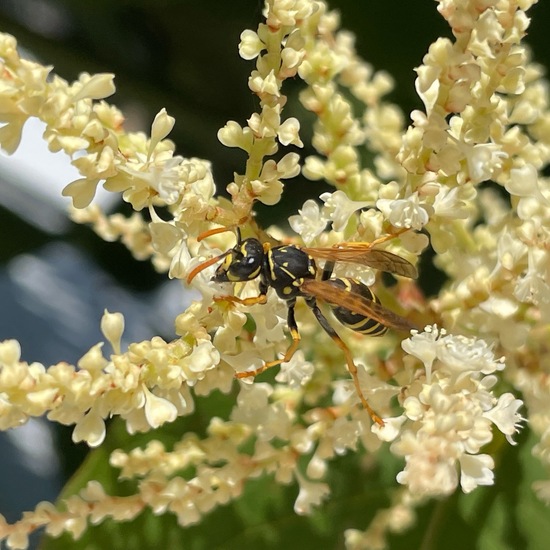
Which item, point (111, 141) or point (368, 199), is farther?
point (368, 199)

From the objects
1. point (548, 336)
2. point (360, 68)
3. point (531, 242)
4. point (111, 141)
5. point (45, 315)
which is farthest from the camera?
point (45, 315)

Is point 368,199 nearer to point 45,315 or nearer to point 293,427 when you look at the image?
point 293,427

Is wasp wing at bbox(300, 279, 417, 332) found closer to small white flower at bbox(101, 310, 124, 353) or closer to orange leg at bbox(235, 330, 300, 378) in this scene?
orange leg at bbox(235, 330, 300, 378)

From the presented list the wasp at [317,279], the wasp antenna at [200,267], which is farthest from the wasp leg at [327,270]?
the wasp antenna at [200,267]

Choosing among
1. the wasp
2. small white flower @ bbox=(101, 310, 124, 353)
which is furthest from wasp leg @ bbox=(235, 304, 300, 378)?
small white flower @ bbox=(101, 310, 124, 353)

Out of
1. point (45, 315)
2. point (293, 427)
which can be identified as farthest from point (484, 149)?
point (45, 315)

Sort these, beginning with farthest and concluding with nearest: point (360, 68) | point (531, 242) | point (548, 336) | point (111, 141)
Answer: point (360, 68) < point (548, 336) < point (531, 242) < point (111, 141)

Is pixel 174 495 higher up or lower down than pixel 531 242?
lower down

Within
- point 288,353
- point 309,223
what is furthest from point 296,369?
point 309,223
